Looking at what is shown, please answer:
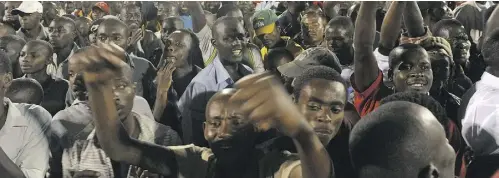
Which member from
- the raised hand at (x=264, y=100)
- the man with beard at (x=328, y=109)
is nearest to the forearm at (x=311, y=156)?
the raised hand at (x=264, y=100)

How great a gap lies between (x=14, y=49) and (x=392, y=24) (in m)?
2.62

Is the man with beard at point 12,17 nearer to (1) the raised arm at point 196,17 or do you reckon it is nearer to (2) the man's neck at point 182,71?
(1) the raised arm at point 196,17

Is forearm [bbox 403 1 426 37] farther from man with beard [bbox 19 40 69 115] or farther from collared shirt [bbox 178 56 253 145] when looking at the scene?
man with beard [bbox 19 40 69 115]

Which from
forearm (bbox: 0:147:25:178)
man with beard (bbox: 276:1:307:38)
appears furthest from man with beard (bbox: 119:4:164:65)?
forearm (bbox: 0:147:25:178)

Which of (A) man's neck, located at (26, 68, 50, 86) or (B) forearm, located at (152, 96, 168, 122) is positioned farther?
(A) man's neck, located at (26, 68, 50, 86)

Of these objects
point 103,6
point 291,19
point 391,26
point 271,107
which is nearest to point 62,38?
→ point 291,19

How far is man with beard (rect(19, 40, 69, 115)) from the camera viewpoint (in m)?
4.26

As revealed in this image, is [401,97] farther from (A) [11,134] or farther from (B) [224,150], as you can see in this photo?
(A) [11,134]

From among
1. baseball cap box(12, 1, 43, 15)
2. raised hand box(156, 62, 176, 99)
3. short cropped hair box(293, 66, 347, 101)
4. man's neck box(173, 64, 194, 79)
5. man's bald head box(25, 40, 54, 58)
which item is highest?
short cropped hair box(293, 66, 347, 101)

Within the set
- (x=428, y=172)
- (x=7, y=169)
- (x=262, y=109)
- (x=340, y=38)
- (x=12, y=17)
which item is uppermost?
(x=262, y=109)

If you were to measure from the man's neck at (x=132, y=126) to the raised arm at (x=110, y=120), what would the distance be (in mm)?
382

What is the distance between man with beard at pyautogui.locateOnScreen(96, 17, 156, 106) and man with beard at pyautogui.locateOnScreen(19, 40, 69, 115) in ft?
1.18

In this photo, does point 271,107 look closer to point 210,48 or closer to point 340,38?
point 340,38

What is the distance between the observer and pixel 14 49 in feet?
16.8
